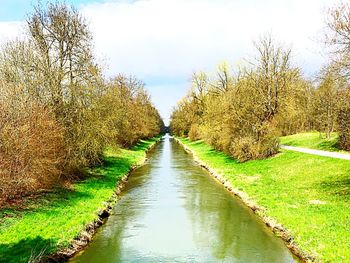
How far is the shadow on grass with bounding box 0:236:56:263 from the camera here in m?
13.5

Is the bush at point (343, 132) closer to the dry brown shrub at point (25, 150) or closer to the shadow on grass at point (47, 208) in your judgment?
the shadow on grass at point (47, 208)

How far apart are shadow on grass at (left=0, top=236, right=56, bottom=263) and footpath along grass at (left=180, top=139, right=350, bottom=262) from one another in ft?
33.0

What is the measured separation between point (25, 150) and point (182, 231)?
29.5 ft

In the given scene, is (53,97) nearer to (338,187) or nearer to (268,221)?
(268,221)

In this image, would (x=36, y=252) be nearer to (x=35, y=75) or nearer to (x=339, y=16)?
(x=35, y=75)

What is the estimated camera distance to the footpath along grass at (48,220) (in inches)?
579

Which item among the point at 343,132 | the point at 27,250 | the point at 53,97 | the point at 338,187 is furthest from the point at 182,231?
the point at 343,132

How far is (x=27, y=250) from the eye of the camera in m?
14.5

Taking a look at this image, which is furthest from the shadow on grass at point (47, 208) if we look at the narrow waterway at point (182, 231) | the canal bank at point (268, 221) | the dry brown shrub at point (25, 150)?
the canal bank at point (268, 221)

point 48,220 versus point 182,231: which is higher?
point 48,220

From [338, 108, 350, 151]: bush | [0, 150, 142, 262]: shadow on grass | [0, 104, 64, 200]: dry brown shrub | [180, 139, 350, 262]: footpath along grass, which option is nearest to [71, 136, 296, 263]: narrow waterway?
[180, 139, 350, 262]: footpath along grass

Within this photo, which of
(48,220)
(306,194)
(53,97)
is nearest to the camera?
(48,220)

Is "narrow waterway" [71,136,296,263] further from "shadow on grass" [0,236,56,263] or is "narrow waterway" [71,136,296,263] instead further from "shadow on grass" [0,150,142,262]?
"shadow on grass" [0,150,142,262]

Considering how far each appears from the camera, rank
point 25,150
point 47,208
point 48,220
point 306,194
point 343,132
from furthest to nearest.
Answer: point 343,132 < point 306,194 < point 25,150 < point 47,208 < point 48,220
